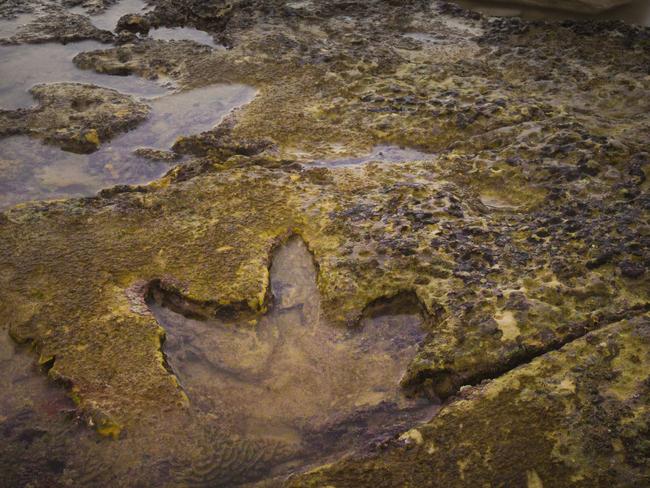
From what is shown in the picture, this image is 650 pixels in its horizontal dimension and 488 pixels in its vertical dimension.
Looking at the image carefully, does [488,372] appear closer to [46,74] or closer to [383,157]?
[383,157]

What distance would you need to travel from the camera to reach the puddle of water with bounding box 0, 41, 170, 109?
12.3 ft

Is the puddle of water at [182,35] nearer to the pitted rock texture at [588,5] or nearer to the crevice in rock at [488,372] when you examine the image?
the pitted rock texture at [588,5]

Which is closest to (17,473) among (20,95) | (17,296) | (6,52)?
(17,296)

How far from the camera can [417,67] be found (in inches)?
147

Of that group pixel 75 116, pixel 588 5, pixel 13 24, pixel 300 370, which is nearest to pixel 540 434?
pixel 300 370

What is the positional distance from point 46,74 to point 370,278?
2778 mm

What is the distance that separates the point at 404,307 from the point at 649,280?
89 cm

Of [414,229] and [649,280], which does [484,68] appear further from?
[649,280]

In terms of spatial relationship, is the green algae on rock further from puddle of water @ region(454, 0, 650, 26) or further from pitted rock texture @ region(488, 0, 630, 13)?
pitted rock texture @ region(488, 0, 630, 13)

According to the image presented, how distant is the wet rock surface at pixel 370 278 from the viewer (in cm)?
190

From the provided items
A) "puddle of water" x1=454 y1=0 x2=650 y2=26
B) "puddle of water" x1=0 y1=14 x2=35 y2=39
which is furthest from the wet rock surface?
"puddle of water" x1=0 y1=14 x2=35 y2=39

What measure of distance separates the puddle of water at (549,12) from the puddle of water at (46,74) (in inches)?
95.5

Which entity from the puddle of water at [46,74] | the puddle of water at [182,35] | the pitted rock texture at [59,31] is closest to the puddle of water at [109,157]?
the puddle of water at [46,74]

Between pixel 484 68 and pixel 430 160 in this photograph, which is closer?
pixel 430 160
